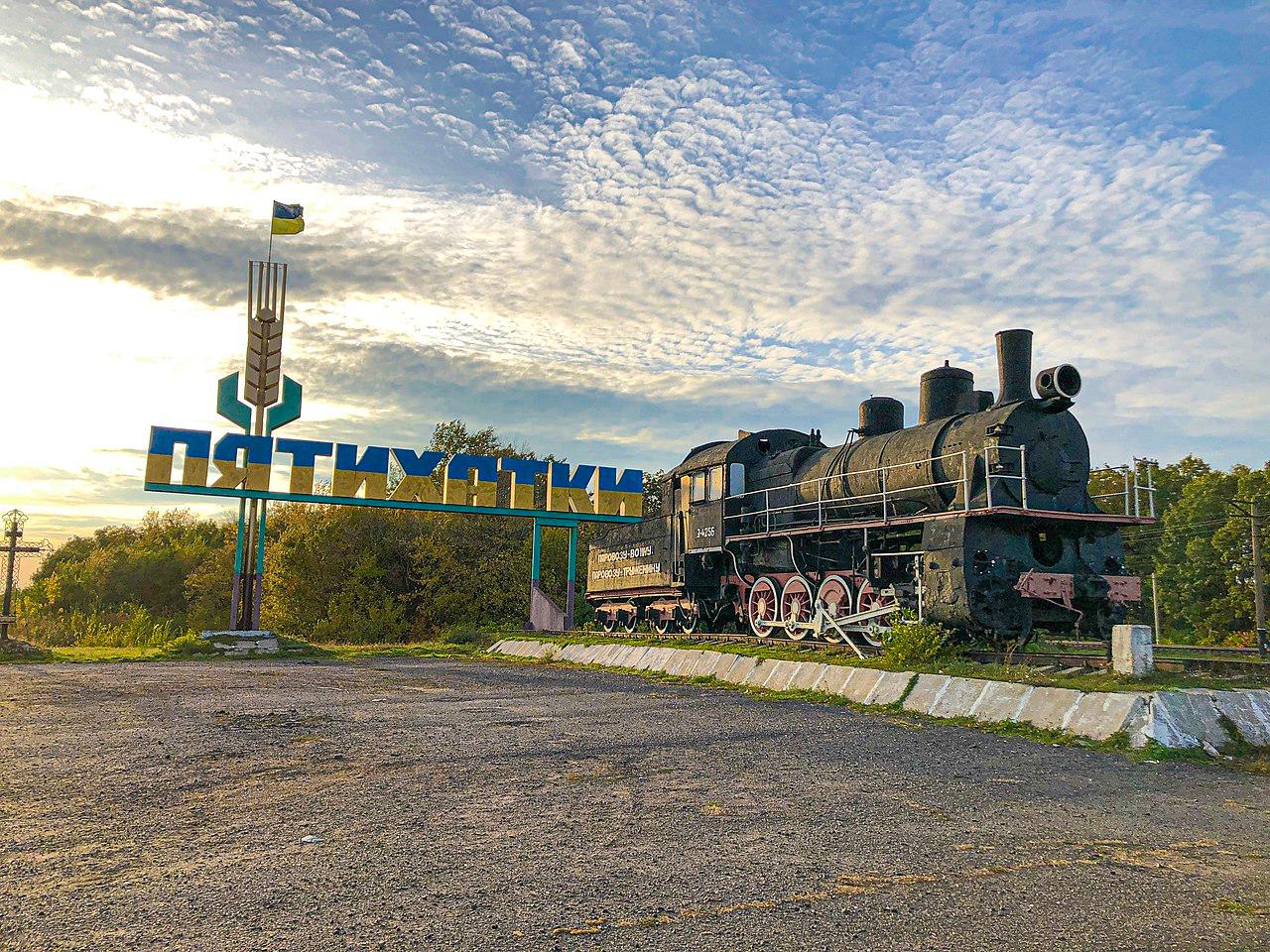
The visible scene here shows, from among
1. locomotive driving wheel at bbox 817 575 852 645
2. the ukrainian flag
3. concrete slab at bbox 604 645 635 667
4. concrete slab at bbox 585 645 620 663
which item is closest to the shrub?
locomotive driving wheel at bbox 817 575 852 645

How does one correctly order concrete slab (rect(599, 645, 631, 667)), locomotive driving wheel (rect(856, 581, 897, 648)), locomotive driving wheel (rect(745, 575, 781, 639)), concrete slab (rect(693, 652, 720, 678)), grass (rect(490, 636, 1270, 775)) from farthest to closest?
locomotive driving wheel (rect(745, 575, 781, 639))
concrete slab (rect(599, 645, 631, 667))
locomotive driving wheel (rect(856, 581, 897, 648))
concrete slab (rect(693, 652, 720, 678))
grass (rect(490, 636, 1270, 775))

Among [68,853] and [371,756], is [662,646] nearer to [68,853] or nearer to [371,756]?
[371,756]

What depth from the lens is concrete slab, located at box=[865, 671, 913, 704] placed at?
9.80 metres

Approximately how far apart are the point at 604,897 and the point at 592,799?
68.7 inches

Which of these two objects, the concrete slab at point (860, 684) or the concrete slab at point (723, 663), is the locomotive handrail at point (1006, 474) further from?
the concrete slab at point (723, 663)

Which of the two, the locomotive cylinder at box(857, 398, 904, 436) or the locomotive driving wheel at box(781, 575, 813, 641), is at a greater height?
the locomotive cylinder at box(857, 398, 904, 436)

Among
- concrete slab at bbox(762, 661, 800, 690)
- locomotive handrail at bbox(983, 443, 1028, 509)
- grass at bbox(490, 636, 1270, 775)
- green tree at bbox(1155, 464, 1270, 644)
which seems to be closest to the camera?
grass at bbox(490, 636, 1270, 775)

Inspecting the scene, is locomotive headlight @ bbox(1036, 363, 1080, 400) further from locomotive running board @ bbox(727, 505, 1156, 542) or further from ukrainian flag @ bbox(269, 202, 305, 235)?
ukrainian flag @ bbox(269, 202, 305, 235)

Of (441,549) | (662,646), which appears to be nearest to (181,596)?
(441,549)

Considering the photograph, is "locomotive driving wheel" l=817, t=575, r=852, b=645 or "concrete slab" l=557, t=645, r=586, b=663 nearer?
"locomotive driving wheel" l=817, t=575, r=852, b=645

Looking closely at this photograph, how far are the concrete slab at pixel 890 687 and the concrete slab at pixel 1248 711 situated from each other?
3.04m

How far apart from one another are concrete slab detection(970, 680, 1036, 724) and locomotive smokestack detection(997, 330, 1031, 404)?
6.02 metres

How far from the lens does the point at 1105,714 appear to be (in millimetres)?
7523

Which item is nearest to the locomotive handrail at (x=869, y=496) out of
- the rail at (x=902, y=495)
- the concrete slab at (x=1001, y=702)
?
the rail at (x=902, y=495)
